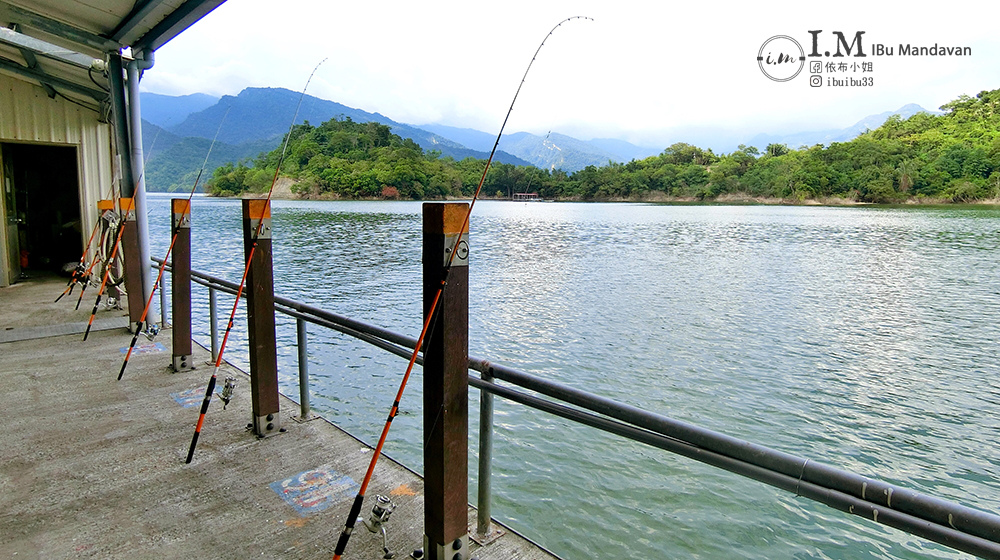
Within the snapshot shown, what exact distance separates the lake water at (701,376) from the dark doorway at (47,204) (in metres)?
3.21

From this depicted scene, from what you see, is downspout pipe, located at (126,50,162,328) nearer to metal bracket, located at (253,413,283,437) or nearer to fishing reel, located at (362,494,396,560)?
metal bracket, located at (253,413,283,437)

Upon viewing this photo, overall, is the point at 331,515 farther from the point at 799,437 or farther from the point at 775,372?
the point at 775,372

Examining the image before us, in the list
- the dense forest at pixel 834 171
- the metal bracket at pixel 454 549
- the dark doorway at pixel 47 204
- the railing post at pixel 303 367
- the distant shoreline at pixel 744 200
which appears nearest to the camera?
the metal bracket at pixel 454 549

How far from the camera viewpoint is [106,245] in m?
8.30

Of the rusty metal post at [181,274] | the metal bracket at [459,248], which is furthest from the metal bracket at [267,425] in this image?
the metal bracket at [459,248]

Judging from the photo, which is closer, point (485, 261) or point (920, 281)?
point (920, 281)

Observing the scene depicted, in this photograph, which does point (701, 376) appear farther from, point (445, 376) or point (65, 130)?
point (65, 130)

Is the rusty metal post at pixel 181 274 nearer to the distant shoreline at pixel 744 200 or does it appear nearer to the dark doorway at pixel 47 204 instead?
the dark doorway at pixel 47 204

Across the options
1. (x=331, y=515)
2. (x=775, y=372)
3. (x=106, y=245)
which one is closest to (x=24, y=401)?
(x=331, y=515)

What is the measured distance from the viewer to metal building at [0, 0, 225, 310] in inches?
205

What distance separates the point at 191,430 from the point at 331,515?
5.12ft

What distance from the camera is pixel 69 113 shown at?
907 centimetres

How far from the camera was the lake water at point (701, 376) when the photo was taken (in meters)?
6.05

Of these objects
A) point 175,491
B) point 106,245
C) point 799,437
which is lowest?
point 799,437
